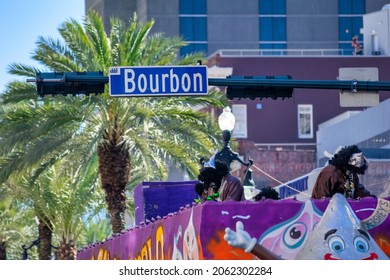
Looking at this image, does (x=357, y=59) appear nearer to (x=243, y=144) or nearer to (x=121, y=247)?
(x=243, y=144)

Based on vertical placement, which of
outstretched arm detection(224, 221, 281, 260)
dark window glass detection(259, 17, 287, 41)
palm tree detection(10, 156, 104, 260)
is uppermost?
dark window glass detection(259, 17, 287, 41)

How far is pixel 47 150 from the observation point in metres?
37.2

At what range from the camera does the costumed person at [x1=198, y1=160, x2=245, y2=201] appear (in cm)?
1767

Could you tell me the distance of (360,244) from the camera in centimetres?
1598

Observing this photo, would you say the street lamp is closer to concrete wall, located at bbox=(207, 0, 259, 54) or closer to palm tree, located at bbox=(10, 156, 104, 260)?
palm tree, located at bbox=(10, 156, 104, 260)

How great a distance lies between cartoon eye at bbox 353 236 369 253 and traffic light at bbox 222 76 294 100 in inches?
273

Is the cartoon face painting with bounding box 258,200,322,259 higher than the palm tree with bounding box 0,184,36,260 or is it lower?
higher

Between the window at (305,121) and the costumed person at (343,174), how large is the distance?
49.6 metres

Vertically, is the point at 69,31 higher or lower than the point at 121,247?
higher

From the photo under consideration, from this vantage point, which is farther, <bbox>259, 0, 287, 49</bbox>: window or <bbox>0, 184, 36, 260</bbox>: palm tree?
<bbox>259, 0, 287, 49</bbox>: window

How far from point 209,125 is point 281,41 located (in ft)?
196

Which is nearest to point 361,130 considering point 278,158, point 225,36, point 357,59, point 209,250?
point 278,158

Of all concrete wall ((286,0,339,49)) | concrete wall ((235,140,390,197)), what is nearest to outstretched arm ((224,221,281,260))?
concrete wall ((235,140,390,197))

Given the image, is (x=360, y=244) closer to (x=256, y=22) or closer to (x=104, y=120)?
(x=104, y=120)
